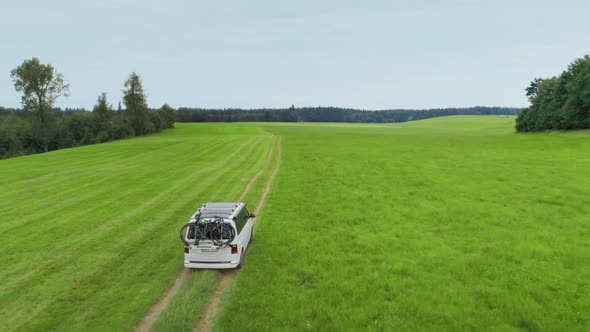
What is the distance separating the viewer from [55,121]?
74.2m

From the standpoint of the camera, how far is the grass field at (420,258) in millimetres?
9977

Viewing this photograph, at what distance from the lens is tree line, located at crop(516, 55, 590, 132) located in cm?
6444

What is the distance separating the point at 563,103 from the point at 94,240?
88.8 meters

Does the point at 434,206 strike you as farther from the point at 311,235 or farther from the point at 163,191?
the point at 163,191

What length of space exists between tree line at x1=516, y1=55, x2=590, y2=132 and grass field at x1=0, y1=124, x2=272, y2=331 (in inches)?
2689

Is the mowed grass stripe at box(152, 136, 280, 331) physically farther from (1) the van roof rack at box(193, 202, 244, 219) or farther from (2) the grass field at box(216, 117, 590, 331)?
(1) the van roof rack at box(193, 202, 244, 219)

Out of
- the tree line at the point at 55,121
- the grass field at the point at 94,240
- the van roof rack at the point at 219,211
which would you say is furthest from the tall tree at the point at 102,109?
the van roof rack at the point at 219,211

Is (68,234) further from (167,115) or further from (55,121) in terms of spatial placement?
(167,115)

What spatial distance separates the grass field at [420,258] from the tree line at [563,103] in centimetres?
4952

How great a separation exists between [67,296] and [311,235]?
10331 millimetres

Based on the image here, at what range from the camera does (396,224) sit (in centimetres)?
1806

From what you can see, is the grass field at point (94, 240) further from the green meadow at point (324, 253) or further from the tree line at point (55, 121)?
the tree line at point (55, 121)

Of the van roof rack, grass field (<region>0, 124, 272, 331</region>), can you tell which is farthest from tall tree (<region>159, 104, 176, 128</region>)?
the van roof rack

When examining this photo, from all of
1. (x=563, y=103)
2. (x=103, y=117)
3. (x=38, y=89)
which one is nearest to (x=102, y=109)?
(x=103, y=117)
